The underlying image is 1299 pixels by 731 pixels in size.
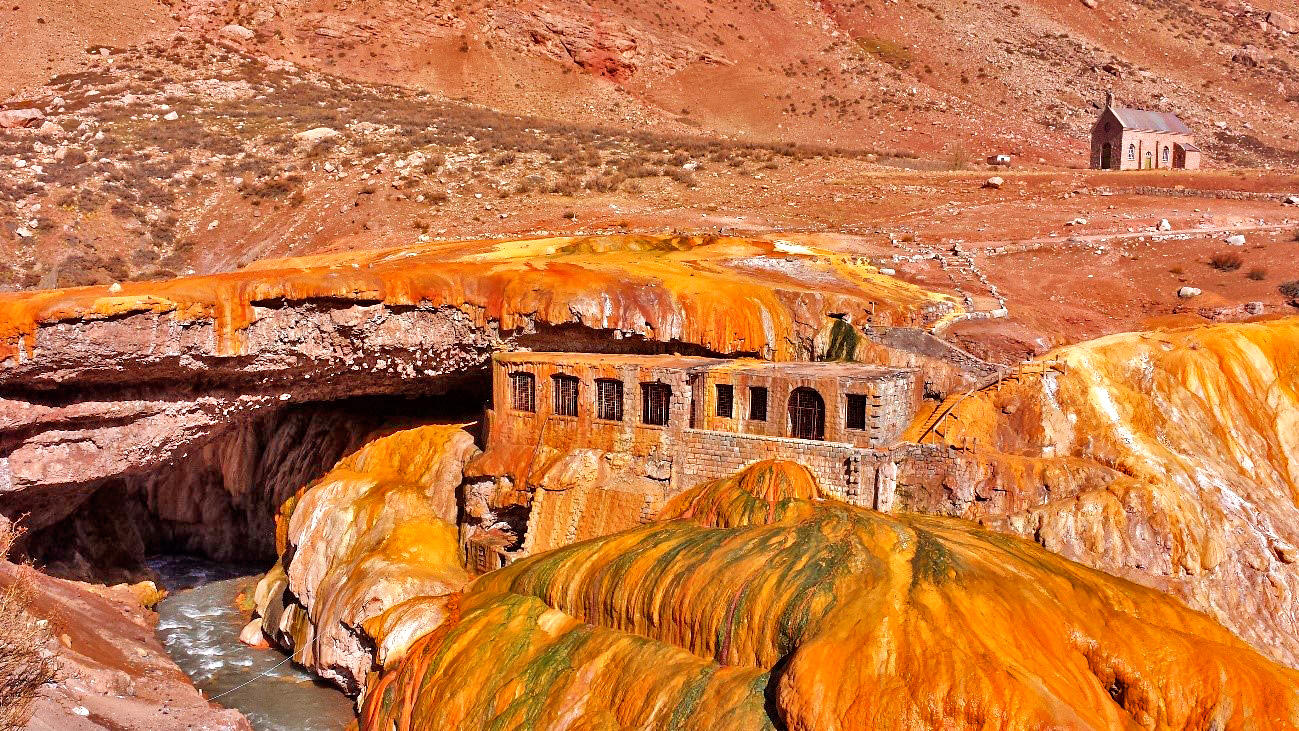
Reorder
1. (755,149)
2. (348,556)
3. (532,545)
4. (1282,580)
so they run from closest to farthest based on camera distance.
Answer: (1282,580) < (532,545) < (348,556) < (755,149)

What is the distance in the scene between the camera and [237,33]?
221ft

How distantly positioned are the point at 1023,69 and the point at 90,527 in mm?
68108

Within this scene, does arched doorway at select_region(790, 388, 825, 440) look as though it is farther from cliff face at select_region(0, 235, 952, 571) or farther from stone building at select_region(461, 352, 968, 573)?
cliff face at select_region(0, 235, 952, 571)

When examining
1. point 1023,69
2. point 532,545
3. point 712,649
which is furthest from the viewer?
point 1023,69

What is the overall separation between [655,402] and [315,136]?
35377 mm

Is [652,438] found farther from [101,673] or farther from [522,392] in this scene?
[101,673]

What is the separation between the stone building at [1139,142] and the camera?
5306cm

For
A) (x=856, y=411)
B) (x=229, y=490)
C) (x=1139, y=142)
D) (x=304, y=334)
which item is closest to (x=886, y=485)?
(x=856, y=411)

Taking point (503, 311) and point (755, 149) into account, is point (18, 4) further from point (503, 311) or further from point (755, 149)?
point (503, 311)

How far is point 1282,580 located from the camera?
68.1 ft

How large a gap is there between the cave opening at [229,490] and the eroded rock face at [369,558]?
179 centimetres

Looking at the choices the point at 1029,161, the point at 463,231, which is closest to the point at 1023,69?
the point at 1029,161

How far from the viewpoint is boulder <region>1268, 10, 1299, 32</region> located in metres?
88.3

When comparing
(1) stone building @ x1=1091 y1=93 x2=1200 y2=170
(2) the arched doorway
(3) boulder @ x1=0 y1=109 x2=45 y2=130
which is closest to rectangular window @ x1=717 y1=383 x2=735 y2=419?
(2) the arched doorway
